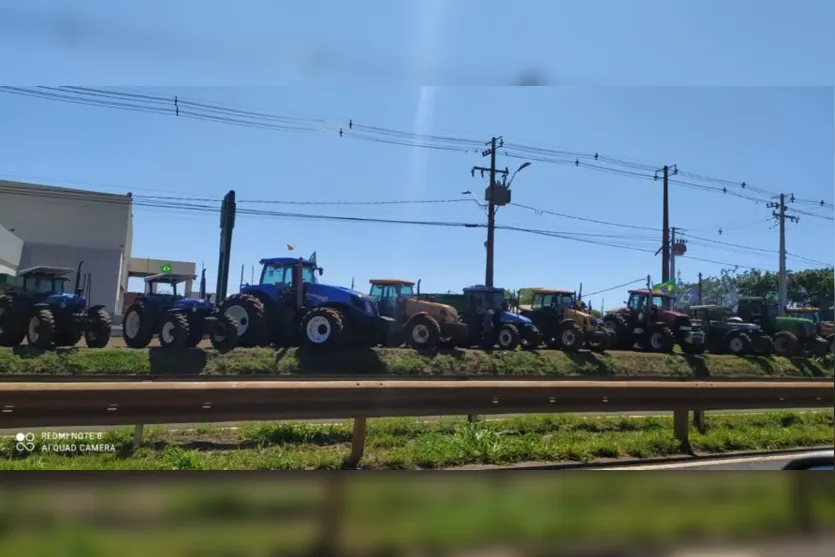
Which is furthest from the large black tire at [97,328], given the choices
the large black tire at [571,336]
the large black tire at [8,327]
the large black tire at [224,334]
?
the large black tire at [571,336]

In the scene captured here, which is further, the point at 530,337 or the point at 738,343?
the point at 738,343

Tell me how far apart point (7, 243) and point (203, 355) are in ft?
14.0

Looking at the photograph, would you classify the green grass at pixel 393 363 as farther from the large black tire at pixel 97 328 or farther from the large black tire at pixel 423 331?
the large black tire at pixel 423 331

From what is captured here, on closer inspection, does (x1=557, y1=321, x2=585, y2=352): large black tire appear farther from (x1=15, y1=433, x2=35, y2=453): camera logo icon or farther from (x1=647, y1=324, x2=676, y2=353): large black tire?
(x1=15, y1=433, x2=35, y2=453): camera logo icon

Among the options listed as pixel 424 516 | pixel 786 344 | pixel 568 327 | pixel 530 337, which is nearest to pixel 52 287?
pixel 424 516

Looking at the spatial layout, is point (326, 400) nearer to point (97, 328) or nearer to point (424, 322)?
point (97, 328)

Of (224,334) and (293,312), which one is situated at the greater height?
(293,312)

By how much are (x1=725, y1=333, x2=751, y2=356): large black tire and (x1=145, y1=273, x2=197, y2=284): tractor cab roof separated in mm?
17082

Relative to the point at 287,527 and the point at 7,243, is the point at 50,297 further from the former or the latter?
the point at 287,527

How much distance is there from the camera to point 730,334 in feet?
60.4

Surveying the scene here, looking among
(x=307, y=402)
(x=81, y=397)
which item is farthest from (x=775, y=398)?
(x=81, y=397)

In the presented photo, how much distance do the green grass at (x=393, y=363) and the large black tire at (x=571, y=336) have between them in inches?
20.7

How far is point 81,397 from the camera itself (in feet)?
12.3

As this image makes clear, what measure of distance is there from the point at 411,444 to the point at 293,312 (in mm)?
6465
